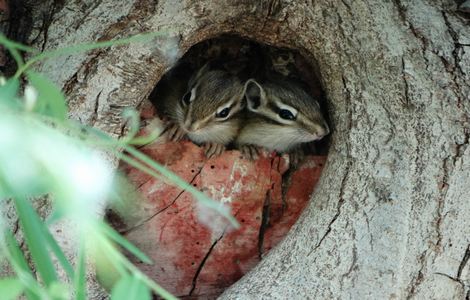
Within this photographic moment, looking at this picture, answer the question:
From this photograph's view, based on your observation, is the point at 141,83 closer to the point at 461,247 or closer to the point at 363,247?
the point at 363,247

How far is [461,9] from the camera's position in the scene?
3.88m

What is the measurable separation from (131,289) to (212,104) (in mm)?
2839

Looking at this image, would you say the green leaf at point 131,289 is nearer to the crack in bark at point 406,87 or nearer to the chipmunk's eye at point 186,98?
the crack in bark at point 406,87

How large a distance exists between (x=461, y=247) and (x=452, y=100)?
611 mm

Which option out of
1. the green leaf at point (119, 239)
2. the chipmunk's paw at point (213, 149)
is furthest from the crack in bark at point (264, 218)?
the green leaf at point (119, 239)

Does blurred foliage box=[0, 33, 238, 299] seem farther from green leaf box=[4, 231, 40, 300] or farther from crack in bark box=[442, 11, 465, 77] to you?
crack in bark box=[442, 11, 465, 77]

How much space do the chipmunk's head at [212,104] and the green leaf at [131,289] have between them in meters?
2.64

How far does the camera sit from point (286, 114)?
4566 millimetres

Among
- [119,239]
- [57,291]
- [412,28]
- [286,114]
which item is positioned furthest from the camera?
[286,114]

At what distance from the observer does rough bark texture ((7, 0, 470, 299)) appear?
3.47 m

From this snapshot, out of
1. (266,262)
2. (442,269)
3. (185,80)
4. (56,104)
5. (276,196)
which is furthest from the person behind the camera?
(185,80)

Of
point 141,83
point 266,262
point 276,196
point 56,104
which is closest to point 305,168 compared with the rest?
point 276,196

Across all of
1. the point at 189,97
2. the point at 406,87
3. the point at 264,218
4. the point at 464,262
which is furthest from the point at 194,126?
the point at 464,262

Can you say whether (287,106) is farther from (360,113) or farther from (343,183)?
(343,183)
